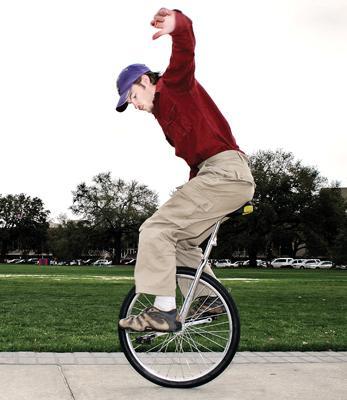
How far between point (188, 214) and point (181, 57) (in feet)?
3.37

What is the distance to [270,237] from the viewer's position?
76000 millimetres

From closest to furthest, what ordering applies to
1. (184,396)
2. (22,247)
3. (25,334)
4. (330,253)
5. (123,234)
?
1. (184,396)
2. (25,334)
3. (330,253)
4. (123,234)
5. (22,247)

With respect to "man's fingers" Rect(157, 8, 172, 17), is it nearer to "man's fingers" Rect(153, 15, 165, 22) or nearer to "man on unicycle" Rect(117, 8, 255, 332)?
"man's fingers" Rect(153, 15, 165, 22)

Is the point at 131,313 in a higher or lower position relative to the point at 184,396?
higher

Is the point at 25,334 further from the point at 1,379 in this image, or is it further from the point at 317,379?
the point at 317,379

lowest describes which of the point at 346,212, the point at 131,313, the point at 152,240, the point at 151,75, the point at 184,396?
the point at 184,396

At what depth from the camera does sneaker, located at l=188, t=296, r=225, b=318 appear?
4242 mm

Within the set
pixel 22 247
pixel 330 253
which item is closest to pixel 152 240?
pixel 330 253

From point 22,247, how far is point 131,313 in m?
128

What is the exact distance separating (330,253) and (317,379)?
72274mm

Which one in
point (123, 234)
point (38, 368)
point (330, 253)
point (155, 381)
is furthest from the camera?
point (123, 234)

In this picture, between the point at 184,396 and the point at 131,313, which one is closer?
the point at 184,396

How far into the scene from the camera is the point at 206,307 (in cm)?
428

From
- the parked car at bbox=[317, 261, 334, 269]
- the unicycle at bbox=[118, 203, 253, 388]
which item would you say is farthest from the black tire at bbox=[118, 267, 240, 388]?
the parked car at bbox=[317, 261, 334, 269]
